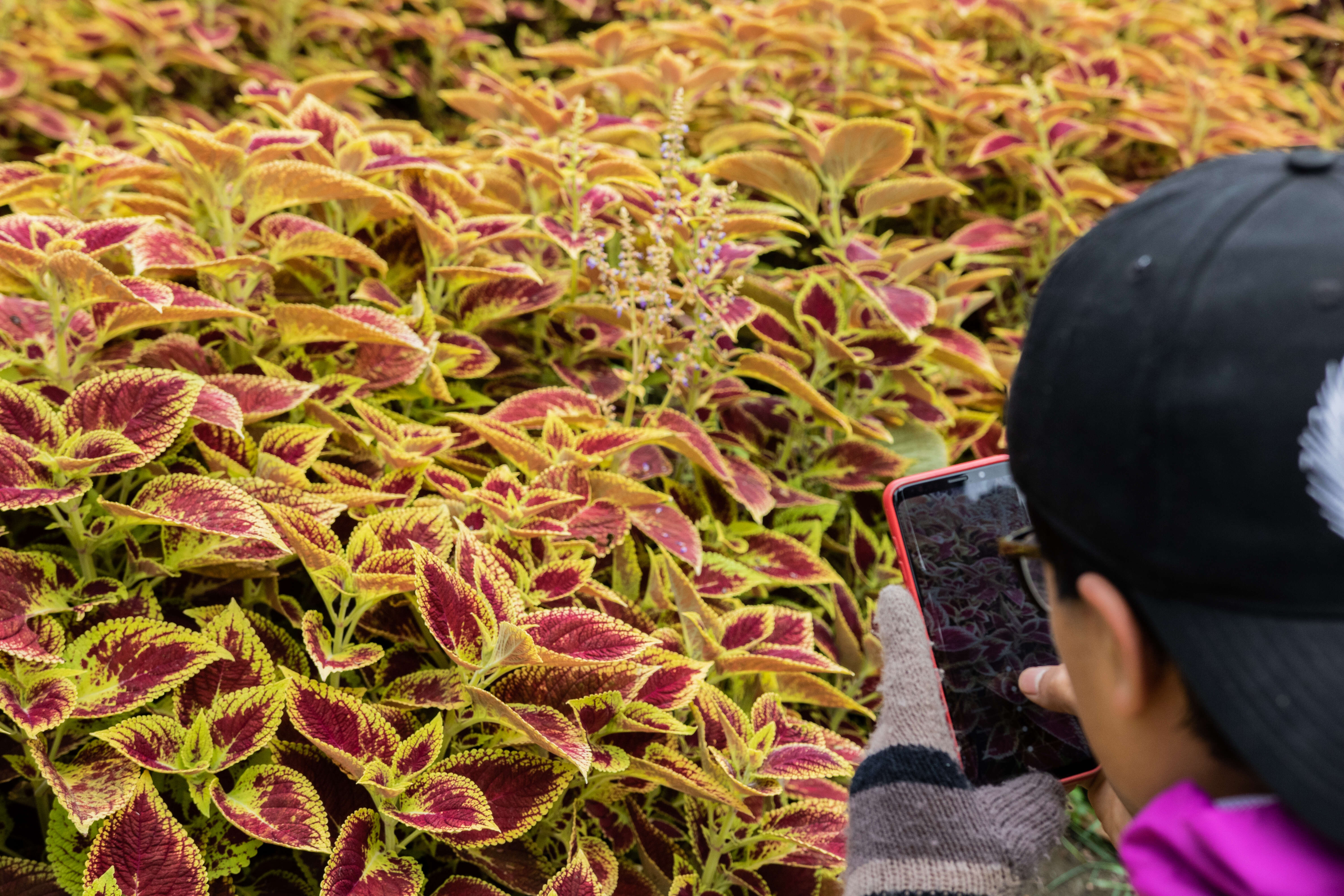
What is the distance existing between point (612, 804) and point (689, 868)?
12cm

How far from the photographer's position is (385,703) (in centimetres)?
116

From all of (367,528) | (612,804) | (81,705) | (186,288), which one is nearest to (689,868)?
(612,804)

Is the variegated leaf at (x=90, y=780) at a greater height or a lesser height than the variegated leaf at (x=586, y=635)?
lesser

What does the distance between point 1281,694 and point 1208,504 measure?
4.4 inches

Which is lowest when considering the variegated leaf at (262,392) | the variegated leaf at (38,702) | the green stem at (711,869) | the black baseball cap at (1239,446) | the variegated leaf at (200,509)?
the green stem at (711,869)

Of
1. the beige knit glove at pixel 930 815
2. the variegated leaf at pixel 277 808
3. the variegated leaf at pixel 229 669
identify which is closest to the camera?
the beige knit glove at pixel 930 815

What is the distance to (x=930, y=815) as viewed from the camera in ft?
2.92

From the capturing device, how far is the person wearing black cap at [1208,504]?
577mm

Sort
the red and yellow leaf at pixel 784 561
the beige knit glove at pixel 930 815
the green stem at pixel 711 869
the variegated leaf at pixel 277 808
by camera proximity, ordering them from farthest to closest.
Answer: the red and yellow leaf at pixel 784 561, the green stem at pixel 711 869, the variegated leaf at pixel 277 808, the beige knit glove at pixel 930 815

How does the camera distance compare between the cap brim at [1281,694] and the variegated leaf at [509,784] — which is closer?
the cap brim at [1281,694]

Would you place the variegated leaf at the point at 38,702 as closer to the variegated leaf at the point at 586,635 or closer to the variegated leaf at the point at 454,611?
the variegated leaf at the point at 454,611

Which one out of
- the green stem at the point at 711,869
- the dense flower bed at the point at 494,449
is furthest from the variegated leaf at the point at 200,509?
the green stem at the point at 711,869

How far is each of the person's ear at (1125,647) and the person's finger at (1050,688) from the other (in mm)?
262

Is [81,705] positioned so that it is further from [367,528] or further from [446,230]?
[446,230]
